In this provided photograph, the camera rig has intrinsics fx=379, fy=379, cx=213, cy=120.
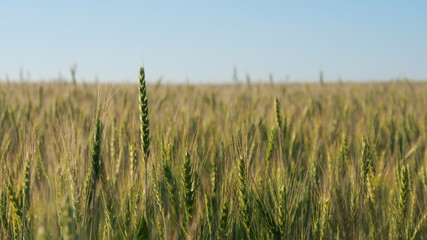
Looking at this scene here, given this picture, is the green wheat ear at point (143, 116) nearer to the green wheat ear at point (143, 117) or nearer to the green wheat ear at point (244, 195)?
the green wheat ear at point (143, 117)

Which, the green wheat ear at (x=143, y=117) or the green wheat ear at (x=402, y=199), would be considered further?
the green wheat ear at (x=402, y=199)

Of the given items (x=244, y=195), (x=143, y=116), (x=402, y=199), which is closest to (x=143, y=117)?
(x=143, y=116)

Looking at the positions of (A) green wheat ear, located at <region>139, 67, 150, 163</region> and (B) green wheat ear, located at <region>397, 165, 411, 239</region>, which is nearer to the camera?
(A) green wheat ear, located at <region>139, 67, 150, 163</region>

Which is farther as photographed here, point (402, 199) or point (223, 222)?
point (402, 199)

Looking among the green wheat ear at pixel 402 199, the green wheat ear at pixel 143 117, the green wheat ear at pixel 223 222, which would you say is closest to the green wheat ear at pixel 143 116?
the green wheat ear at pixel 143 117

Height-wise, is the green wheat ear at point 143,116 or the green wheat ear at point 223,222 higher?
the green wheat ear at point 143,116

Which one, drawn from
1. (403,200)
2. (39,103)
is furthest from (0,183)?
(39,103)

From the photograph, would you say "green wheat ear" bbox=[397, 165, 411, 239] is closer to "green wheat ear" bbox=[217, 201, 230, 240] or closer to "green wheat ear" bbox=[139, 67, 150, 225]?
"green wheat ear" bbox=[217, 201, 230, 240]

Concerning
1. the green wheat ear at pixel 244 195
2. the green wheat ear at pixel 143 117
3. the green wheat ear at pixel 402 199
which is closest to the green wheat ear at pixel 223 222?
the green wheat ear at pixel 244 195

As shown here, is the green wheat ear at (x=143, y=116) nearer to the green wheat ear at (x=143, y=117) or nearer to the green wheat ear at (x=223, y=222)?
the green wheat ear at (x=143, y=117)

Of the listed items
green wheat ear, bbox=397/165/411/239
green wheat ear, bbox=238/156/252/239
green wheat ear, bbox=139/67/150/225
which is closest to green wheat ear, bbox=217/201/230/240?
green wheat ear, bbox=238/156/252/239

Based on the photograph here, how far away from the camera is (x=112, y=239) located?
1.11 meters

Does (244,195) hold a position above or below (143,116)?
below

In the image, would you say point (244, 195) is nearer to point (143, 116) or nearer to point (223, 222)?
point (223, 222)
